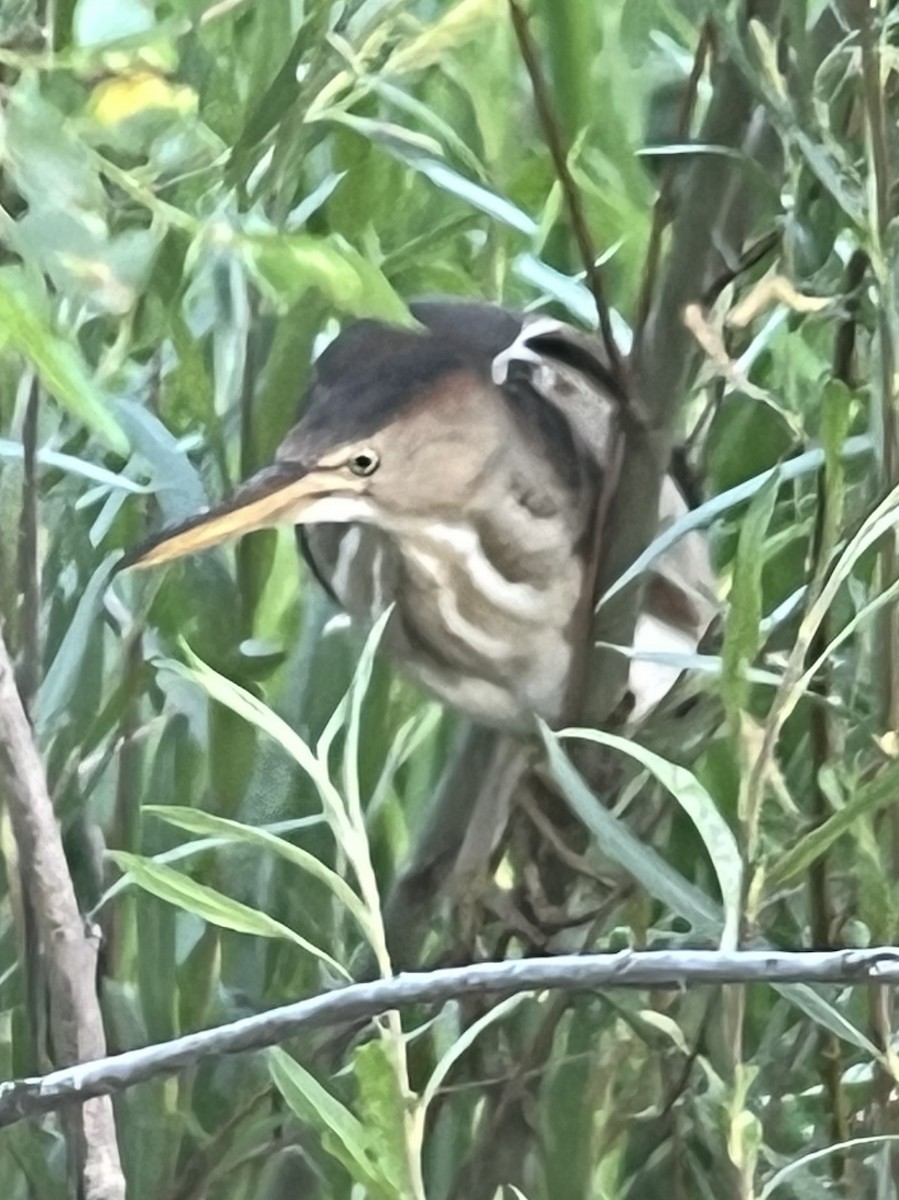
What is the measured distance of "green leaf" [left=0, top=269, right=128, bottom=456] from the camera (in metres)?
0.26

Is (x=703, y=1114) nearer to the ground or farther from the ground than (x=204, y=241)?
nearer to the ground

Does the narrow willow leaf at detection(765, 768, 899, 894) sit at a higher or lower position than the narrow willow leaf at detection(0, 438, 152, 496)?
lower

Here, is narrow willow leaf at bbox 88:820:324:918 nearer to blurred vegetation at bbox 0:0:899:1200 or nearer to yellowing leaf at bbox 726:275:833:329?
blurred vegetation at bbox 0:0:899:1200

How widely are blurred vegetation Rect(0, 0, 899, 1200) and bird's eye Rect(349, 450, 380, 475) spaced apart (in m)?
0.02

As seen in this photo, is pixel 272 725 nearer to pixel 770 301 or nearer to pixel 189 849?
pixel 189 849

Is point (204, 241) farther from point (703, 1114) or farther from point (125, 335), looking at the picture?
point (703, 1114)

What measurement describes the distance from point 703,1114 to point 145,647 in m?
0.18

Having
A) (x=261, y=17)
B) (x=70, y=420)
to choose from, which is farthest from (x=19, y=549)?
(x=261, y=17)

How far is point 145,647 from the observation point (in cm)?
35

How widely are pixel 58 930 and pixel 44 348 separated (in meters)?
0.16

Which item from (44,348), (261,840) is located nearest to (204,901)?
(261,840)

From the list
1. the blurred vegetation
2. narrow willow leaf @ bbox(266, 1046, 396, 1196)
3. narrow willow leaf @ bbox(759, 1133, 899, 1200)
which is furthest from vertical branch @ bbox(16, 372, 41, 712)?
narrow willow leaf @ bbox(759, 1133, 899, 1200)

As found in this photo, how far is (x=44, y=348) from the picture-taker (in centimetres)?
26

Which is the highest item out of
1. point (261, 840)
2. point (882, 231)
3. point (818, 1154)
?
point (882, 231)
